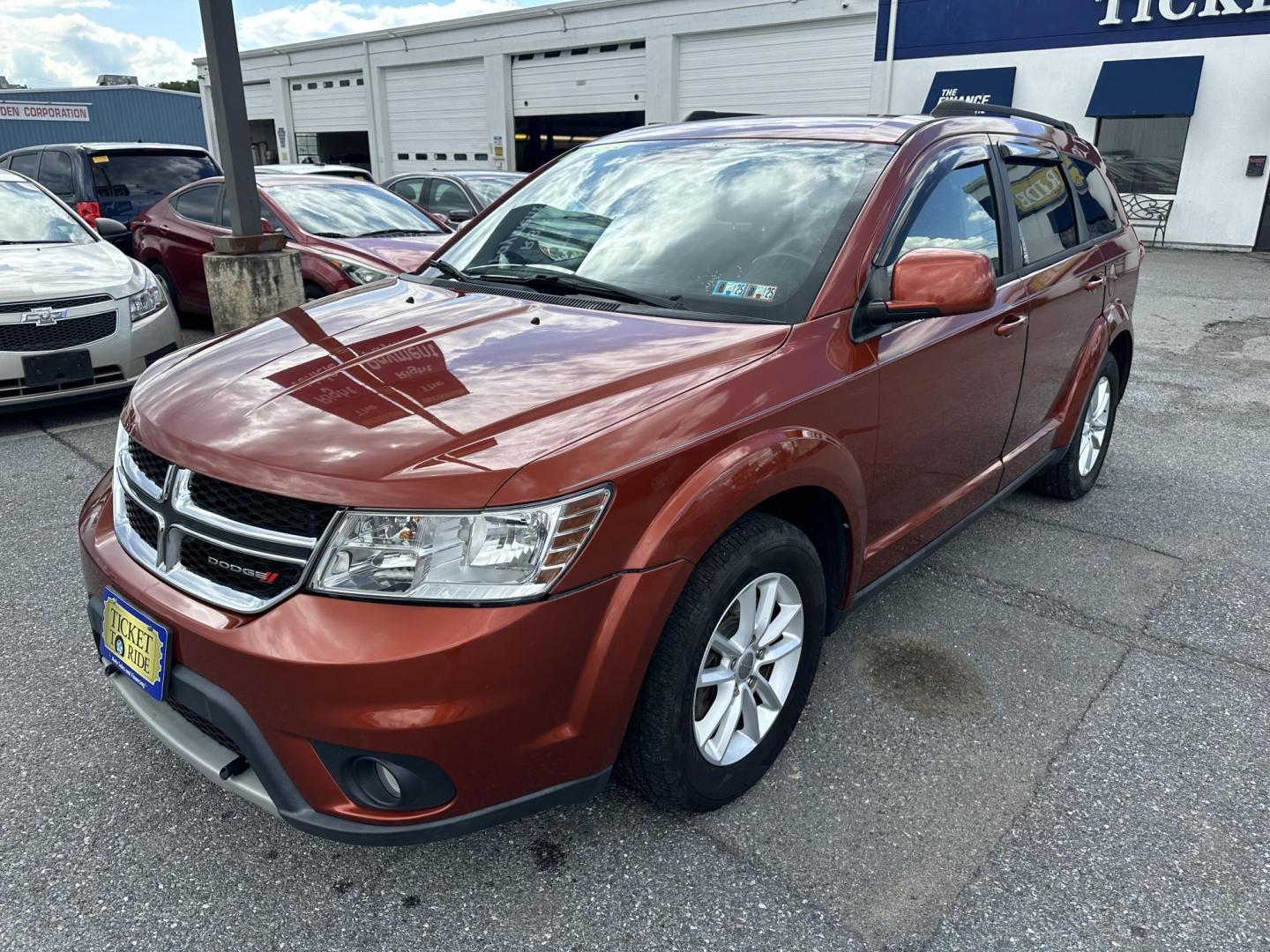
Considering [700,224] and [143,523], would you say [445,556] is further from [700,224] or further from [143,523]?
[700,224]

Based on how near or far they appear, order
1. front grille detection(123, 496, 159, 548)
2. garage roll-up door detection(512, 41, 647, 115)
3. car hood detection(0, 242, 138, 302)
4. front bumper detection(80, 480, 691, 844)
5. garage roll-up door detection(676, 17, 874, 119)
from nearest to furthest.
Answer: front bumper detection(80, 480, 691, 844) → front grille detection(123, 496, 159, 548) → car hood detection(0, 242, 138, 302) → garage roll-up door detection(676, 17, 874, 119) → garage roll-up door detection(512, 41, 647, 115)

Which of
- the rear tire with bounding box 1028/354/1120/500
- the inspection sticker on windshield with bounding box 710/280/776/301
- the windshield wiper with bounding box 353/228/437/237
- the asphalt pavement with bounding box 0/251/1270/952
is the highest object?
the inspection sticker on windshield with bounding box 710/280/776/301

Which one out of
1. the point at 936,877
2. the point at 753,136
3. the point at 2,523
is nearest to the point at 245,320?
the point at 2,523

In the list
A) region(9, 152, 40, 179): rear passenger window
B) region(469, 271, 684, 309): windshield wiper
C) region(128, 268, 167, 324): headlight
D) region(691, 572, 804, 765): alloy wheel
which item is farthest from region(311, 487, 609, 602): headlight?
region(9, 152, 40, 179): rear passenger window

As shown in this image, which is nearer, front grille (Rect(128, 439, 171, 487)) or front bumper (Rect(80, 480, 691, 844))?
front bumper (Rect(80, 480, 691, 844))

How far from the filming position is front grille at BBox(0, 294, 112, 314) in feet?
17.1

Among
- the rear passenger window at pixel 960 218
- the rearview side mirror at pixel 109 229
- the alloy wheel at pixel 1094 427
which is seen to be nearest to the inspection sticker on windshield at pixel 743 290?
the rear passenger window at pixel 960 218

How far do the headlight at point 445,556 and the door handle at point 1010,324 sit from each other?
6.89ft

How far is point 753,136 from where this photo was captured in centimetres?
314

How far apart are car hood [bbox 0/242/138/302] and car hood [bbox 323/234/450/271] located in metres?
1.51

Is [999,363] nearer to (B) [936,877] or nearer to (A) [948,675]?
(A) [948,675]

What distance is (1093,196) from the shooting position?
4281 mm

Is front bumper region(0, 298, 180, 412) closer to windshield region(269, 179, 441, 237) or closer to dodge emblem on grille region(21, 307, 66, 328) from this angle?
dodge emblem on grille region(21, 307, 66, 328)

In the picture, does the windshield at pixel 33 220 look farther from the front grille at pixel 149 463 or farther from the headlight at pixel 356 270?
the front grille at pixel 149 463
